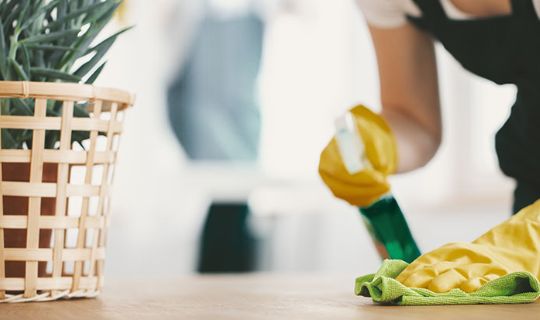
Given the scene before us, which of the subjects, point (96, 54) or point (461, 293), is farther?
point (96, 54)

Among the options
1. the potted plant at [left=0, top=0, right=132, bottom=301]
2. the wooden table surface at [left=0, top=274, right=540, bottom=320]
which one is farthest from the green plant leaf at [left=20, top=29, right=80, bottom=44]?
the wooden table surface at [left=0, top=274, right=540, bottom=320]

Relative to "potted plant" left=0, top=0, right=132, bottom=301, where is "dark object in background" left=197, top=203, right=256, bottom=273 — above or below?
below

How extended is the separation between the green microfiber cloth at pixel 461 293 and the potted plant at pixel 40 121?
27 cm

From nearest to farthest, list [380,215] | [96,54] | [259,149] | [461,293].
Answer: [461,293], [96,54], [380,215], [259,149]

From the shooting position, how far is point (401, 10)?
3.87ft

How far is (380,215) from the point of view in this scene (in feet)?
3.12

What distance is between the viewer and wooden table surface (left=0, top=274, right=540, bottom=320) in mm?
604

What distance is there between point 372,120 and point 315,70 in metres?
2.45

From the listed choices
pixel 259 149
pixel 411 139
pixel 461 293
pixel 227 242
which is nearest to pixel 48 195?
pixel 461 293

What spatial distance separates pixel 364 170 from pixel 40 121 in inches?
16.1

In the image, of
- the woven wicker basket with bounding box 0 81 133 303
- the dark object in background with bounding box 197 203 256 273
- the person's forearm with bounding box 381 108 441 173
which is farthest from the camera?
the dark object in background with bounding box 197 203 256 273

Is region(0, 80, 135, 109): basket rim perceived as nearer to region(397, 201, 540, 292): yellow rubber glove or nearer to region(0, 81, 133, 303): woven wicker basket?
region(0, 81, 133, 303): woven wicker basket

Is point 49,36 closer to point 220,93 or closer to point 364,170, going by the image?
point 364,170

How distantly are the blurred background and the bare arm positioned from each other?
1.96 metres
